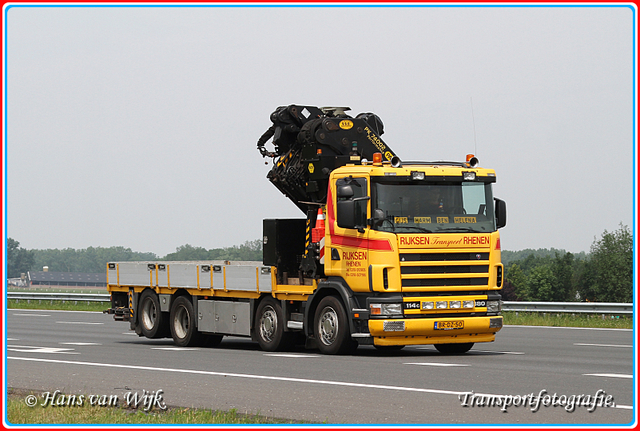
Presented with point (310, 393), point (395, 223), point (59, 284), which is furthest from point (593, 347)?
point (59, 284)

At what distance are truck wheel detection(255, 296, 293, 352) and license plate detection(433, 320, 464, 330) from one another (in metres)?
3.04

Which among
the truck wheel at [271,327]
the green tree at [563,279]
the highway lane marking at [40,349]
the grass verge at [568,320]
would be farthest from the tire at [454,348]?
the green tree at [563,279]

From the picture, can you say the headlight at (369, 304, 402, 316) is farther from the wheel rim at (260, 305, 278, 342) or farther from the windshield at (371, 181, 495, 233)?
the wheel rim at (260, 305, 278, 342)

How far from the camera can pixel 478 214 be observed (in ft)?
60.0

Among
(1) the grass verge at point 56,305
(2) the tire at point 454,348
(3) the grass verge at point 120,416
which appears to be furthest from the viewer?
(1) the grass verge at point 56,305

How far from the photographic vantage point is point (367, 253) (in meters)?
17.7

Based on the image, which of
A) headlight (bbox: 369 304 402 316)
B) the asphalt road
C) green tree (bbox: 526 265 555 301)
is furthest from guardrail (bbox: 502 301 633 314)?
green tree (bbox: 526 265 555 301)

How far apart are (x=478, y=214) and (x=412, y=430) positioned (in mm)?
9126

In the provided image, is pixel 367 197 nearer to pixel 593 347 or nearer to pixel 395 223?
pixel 395 223

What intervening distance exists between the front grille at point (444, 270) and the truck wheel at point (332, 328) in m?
1.22

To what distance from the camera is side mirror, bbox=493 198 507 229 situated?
18.7 meters

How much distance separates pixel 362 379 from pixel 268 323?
20.9 feet

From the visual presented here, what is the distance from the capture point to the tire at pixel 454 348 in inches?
747
